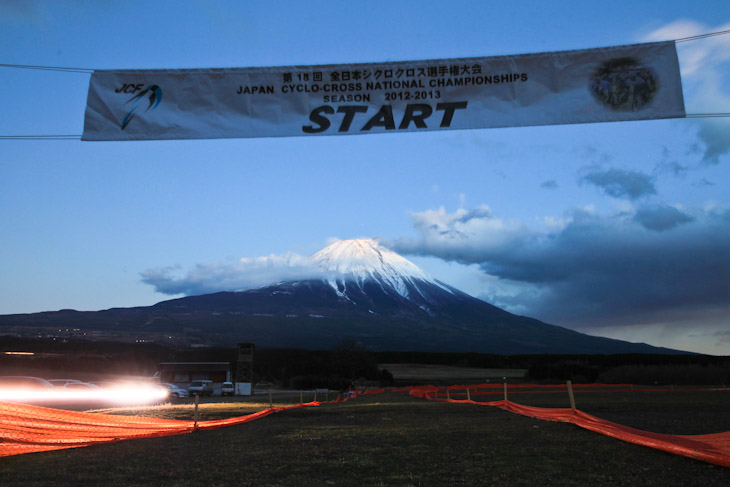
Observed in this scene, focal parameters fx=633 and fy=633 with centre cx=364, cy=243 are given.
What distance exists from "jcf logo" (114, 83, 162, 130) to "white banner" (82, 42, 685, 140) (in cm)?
1

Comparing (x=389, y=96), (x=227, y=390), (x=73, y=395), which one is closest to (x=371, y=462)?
(x=389, y=96)

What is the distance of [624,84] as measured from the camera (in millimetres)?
8492

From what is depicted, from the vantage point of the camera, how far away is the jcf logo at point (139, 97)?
8812mm

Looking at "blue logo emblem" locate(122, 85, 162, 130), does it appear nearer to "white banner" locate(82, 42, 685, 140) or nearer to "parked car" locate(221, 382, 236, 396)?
"white banner" locate(82, 42, 685, 140)

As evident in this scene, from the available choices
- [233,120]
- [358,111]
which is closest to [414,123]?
[358,111]

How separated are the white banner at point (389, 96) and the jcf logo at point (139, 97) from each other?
0.01 metres

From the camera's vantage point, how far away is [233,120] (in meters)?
8.88

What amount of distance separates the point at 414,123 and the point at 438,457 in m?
4.44

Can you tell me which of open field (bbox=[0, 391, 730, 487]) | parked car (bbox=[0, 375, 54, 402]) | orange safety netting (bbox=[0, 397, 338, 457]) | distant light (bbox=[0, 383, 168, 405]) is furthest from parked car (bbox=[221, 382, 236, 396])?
open field (bbox=[0, 391, 730, 487])

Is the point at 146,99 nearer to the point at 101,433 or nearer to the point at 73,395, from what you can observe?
the point at 101,433

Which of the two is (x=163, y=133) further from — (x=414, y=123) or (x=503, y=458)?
(x=503, y=458)

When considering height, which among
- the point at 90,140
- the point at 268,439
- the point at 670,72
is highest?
the point at 670,72

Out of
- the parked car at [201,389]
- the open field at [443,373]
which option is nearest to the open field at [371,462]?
the parked car at [201,389]

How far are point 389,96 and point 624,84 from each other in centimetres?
315
